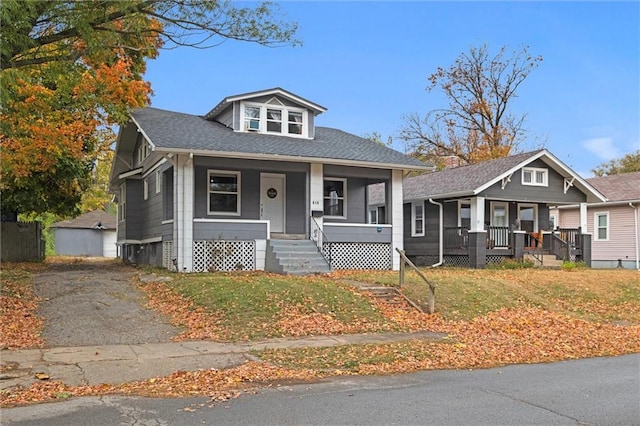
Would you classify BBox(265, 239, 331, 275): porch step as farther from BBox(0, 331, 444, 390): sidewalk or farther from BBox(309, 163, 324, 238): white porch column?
BBox(0, 331, 444, 390): sidewalk

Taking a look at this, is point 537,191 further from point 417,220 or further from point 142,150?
point 142,150

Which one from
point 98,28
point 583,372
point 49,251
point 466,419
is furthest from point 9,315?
point 49,251

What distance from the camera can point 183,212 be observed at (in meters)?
18.0

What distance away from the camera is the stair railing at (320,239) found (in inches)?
767

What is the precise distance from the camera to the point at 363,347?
1008cm

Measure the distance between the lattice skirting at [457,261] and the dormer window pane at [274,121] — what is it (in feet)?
33.1

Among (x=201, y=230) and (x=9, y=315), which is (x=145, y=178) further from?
(x=9, y=315)

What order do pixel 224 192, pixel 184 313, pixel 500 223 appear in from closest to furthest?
pixel 184 313 → pixel 224 192 → pixel 500 223

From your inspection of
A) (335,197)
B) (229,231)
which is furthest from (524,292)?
(229,231)

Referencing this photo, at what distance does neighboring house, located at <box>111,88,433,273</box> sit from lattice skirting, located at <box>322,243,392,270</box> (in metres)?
0.04

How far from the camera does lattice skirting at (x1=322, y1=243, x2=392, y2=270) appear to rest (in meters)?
20.1

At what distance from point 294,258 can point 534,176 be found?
1373 centimetres

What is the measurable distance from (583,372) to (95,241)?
43.1m

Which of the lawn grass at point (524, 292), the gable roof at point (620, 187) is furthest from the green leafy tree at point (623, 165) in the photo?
the lawn grass at point (524, 292)
